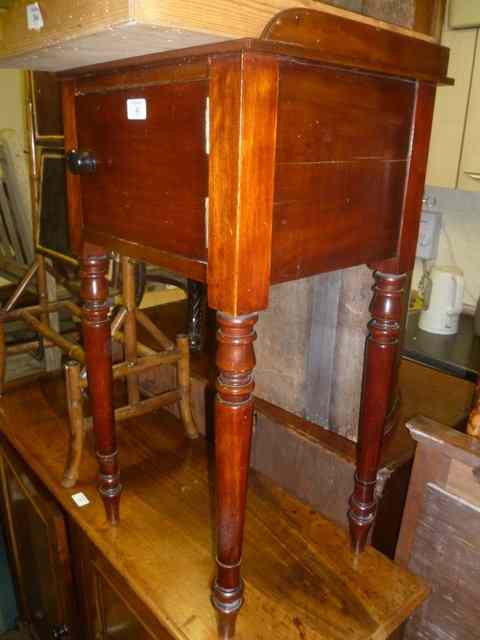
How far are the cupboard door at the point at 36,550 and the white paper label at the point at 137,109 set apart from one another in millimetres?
894

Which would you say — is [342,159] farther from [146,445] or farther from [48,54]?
[146,445]

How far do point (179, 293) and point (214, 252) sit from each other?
2322 mm

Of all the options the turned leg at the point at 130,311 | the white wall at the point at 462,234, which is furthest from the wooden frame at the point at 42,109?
the white wall at the point at 462,234

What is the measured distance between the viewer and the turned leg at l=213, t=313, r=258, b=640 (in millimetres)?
647

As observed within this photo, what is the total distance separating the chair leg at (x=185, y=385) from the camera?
1.32 m

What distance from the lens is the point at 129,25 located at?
485 mm

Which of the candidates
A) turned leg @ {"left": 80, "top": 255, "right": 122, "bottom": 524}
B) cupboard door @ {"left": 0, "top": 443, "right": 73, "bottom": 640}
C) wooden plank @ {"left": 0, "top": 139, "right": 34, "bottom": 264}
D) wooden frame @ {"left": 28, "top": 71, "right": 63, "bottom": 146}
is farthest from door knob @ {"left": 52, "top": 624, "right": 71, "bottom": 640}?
wooden plank @ {"left": 0, "top": 139, "right": 34, "bottom": 264}

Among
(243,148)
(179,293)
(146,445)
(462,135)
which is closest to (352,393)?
(146,445)

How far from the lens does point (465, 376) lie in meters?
1.83

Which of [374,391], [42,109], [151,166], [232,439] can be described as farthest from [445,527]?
[42,109]

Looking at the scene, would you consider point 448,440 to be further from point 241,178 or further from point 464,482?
point 241,178

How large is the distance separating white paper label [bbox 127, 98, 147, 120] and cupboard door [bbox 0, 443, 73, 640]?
894 millimetres

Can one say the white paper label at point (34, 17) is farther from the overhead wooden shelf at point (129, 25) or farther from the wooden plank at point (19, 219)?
the wooden plank at point (19, 219)

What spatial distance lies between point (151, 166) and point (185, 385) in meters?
0.76
